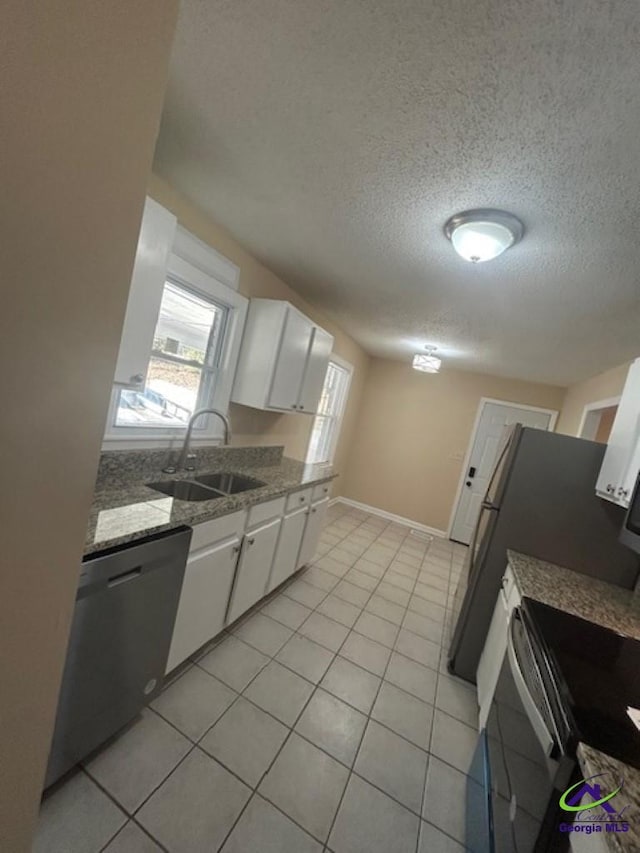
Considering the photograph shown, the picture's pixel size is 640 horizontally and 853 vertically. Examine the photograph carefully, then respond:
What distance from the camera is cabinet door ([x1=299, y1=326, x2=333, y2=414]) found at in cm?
288

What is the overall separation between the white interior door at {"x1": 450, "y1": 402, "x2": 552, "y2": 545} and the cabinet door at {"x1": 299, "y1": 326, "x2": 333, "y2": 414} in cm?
284

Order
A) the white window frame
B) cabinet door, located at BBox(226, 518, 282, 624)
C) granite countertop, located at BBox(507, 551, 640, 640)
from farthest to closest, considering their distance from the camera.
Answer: cabinet door, located at BBox(226, 518, 282, 624)
the white window frame
granite countertop, located at BBox(507, 551, 640, 640)

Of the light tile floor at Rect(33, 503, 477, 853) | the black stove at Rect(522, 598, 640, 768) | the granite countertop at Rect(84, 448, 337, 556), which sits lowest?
the light tile floor at Rect(33, 503, 477, 853)

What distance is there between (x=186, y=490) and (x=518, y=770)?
73.5 inches

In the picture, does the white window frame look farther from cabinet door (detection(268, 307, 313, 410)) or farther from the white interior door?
the white interior door

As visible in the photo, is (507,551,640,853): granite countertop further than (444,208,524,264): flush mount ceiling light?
No

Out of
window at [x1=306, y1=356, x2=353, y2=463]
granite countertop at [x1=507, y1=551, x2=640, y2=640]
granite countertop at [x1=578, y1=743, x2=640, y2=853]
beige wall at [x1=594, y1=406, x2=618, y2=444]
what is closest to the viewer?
granite countertop at [x1=578, y1=743, x2=640, y2=853]

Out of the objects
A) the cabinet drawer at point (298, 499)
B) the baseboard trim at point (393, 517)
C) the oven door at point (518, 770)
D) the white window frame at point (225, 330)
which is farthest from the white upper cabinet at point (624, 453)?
Result: the baseboard trim at point (393, 517)

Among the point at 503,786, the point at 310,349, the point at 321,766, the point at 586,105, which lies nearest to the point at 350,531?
the point at 310,349

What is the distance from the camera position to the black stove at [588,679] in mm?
833

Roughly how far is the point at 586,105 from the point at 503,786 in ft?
6.29

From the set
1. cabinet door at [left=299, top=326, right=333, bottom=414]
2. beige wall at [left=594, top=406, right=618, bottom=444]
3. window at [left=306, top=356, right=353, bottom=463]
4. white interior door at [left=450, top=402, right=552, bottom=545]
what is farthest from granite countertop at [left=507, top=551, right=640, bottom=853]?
white interior door at [left=450, top=402, right=552, bottom=545]

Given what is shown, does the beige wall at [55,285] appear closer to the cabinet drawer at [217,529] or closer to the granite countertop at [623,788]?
the cabinet drawer at [217,529]

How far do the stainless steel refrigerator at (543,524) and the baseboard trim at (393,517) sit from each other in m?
2.91
